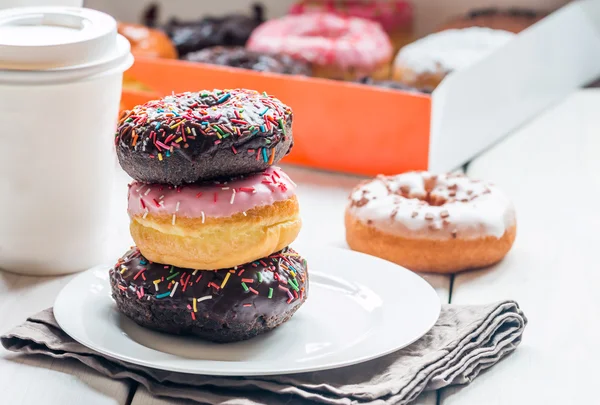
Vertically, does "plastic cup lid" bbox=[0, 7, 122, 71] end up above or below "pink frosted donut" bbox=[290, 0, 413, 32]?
above

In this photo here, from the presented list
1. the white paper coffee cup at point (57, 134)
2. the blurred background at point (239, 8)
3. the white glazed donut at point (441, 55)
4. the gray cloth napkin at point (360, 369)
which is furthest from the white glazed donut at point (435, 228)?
the blurred background at point (239, 8)

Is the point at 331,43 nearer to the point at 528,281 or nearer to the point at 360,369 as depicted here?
the point at 528,281

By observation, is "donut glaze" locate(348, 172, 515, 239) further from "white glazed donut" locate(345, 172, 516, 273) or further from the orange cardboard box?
the orange cardboard box

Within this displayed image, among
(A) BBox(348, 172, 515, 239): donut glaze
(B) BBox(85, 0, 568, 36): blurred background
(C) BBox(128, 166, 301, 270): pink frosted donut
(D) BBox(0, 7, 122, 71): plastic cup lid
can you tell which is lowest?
(B) BBox(85, 0, 568, 36): blurred background

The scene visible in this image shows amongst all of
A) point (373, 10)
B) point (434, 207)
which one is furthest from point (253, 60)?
point (434, 207)

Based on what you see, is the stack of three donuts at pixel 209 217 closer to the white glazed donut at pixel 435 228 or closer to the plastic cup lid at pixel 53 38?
the plastic cup lid at pixel 53 38

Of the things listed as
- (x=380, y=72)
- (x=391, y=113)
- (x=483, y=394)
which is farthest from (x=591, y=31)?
(x=483, y=394)

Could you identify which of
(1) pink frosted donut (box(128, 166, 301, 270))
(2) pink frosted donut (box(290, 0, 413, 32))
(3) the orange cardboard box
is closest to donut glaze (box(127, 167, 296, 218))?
(1) pink frosted donut (box(128, 166, 301, 270))

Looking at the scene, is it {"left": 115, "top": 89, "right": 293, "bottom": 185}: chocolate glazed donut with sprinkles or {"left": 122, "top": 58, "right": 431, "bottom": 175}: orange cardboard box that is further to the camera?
{"left": 122, "top": 58, "right": 431, "bottom": 175}: orange cardboard box
